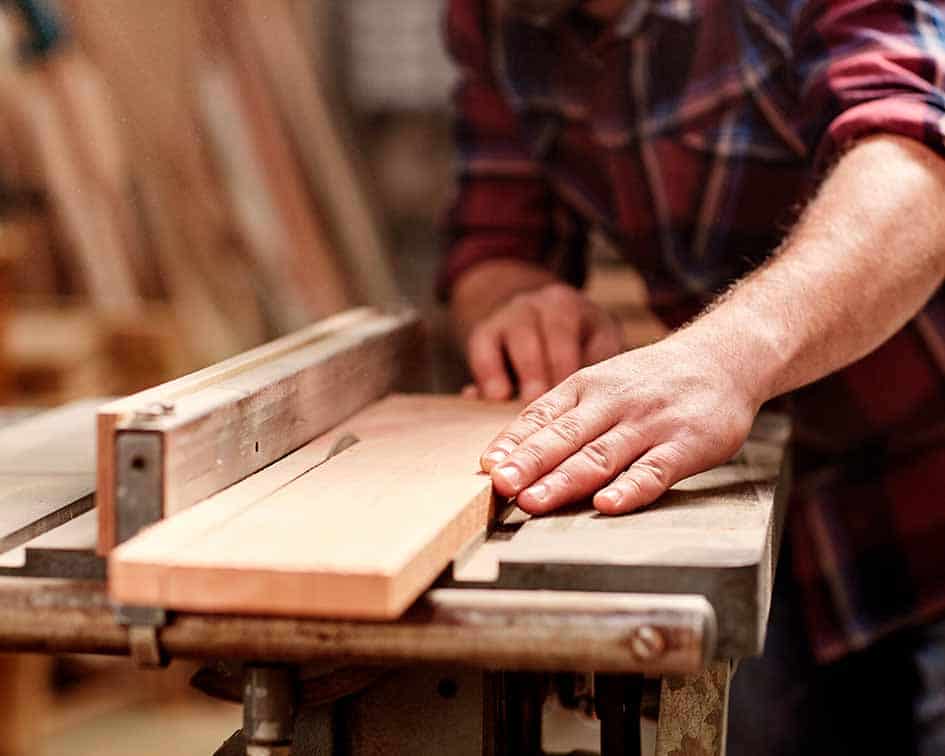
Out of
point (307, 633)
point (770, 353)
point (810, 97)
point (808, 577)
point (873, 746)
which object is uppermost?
point (810, 97)

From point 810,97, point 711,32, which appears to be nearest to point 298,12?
point 711,32

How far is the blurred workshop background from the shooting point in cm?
309

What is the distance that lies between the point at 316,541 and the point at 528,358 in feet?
2.22

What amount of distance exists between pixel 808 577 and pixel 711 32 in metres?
0.70

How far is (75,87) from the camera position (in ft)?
10.9

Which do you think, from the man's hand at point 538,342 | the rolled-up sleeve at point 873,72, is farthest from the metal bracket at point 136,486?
the rolled-up sleeve at point 873,72

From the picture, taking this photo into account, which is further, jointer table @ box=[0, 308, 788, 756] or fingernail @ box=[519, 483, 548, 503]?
fingernail @ box=[519, 483, 548, 503]

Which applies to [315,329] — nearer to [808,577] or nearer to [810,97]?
[810,97]

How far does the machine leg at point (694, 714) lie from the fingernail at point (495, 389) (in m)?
0.57

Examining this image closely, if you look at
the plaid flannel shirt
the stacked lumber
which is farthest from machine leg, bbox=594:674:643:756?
the stacked lumber

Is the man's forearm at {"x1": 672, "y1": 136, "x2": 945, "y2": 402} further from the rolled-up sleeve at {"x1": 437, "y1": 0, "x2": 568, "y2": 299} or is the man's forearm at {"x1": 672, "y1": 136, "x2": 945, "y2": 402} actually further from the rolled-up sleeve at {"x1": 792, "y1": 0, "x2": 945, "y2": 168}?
the rolled-up sleeve at {"x1": 437, "y1": 0, "x2": 568, "y2": 299}

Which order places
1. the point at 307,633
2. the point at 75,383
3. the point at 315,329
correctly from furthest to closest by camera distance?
1. the point at 75,383
2. the point at 315,329
3. the point at 307,633

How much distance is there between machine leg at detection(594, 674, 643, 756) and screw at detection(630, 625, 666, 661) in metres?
0.24

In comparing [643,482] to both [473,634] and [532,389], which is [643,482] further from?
[532,389]
